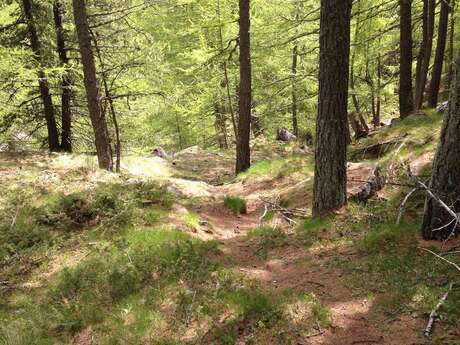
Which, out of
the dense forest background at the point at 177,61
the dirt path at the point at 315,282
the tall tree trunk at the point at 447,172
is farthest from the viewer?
the dense forest background at the point at 177,61

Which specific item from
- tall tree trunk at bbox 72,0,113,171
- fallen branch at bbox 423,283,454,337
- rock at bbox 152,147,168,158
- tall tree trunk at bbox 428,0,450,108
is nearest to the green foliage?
fallen branch at bbox 423,283,454,337

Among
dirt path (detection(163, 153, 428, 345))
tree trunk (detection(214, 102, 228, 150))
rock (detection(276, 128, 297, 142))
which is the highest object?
tree trunk (detection(214, 102, 228, 150))

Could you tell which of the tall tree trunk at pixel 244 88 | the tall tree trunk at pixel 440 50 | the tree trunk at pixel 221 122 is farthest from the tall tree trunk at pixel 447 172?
the tree trunk at pixel 221 122

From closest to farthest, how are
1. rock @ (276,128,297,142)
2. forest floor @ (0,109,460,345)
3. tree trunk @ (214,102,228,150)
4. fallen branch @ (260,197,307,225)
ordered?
forest floor @ (0,109,460,345) < fallen branch @ (260,197,307,225) < tree trunk @ (214,102,228,150) < rock @ (276,128,297,142)

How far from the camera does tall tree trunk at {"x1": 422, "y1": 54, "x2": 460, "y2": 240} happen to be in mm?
4898

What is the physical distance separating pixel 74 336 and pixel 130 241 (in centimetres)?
201

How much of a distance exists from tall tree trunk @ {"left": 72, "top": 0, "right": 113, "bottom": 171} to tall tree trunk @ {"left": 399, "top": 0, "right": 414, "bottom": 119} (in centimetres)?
898

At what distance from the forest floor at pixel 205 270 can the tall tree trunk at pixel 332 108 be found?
45 cm

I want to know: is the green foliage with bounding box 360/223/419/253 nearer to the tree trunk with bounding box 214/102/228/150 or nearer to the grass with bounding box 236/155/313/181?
the grass with bounding box 236/155/313/181

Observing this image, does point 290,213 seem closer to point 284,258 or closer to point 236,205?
point 236,205

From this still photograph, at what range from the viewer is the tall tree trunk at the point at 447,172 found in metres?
4.90

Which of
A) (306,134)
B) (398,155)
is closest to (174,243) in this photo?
(398,155)

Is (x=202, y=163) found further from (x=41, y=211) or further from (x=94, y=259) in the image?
(x=94, y=259)

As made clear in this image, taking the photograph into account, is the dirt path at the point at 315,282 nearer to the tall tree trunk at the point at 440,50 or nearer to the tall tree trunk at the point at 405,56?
the tall tree trunk at the point at 405,56
